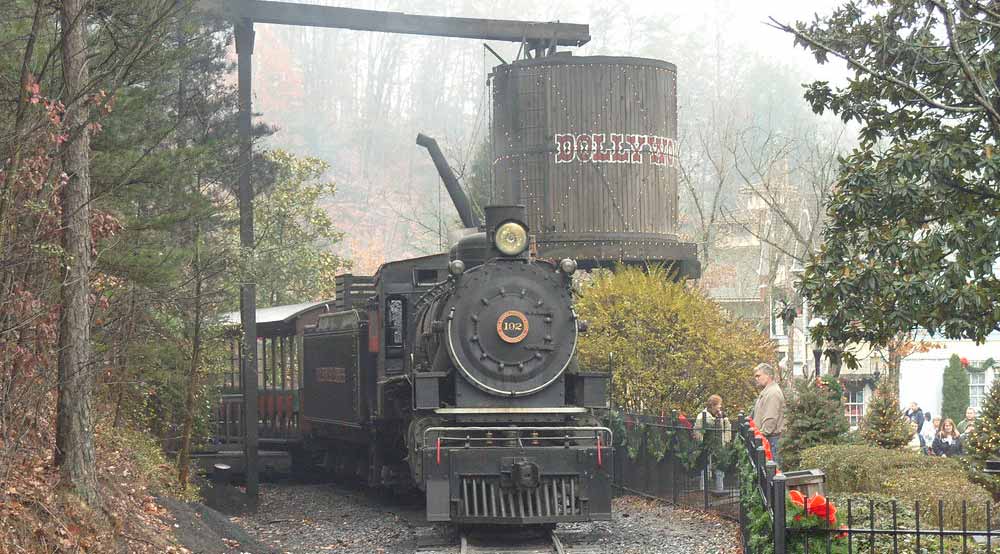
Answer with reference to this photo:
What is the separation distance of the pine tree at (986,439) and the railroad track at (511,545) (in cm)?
439

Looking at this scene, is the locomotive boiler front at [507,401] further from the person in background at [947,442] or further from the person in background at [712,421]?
the person in background at [947,442]

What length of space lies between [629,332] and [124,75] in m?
11.1

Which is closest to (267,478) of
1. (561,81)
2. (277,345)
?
(277,345)

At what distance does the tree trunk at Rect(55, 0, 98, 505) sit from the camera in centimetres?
1106

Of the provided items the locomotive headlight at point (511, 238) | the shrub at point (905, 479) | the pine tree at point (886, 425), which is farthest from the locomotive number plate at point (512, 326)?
the pine tree at point (886, 425)

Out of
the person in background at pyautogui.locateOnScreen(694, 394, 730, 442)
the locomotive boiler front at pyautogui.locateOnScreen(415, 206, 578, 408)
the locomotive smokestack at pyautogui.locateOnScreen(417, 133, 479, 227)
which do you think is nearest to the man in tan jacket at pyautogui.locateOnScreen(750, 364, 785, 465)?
the person in background at pyautogui.locateOnScreen(694, 394, 730, 442)

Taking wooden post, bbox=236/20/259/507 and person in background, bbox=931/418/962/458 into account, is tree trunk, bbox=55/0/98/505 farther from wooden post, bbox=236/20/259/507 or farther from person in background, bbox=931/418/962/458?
person in background, bbox=931/418/962/458

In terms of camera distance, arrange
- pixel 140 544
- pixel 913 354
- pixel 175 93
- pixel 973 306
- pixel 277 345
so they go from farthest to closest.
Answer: pixel 913 354
pixel 277 345
pixel 175 93
pixel 973 306
pixel 140 544

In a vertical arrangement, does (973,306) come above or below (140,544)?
above

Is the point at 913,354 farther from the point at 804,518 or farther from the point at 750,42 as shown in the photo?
the point at 750,42

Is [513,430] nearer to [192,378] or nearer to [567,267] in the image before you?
[567,267]

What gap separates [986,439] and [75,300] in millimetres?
9881

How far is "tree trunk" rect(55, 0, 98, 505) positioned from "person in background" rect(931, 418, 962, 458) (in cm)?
1511

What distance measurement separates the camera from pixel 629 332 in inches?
805
